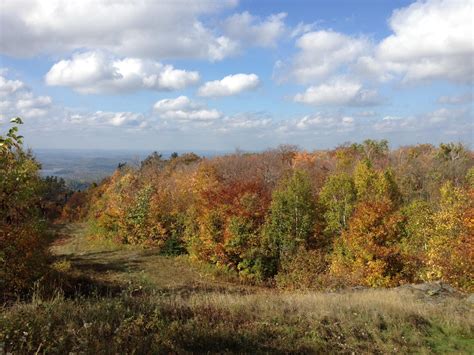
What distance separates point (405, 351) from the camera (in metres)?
8.63

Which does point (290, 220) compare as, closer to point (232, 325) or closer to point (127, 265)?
point (127, 265)

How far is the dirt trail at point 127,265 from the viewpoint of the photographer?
29.6 metres

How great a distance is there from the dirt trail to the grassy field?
1675cm

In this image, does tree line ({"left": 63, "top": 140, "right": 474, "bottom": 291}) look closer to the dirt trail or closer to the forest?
Result: the forest

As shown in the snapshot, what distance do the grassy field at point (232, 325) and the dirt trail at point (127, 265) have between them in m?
16.7

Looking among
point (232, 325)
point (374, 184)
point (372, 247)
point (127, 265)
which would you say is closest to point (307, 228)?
point (372, 247)

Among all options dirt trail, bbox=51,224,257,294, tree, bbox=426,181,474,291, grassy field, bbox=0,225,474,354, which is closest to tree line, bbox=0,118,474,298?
tree, bbox=426,181,474,291

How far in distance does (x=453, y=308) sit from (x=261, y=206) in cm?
2781

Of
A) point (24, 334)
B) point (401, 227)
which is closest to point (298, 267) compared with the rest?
point (401, 227)

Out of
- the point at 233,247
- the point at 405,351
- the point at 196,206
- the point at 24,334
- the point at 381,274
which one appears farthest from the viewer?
the point at 196,206

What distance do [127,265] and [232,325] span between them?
29.7 metres

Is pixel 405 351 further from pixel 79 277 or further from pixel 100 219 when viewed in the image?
pixel 100 219

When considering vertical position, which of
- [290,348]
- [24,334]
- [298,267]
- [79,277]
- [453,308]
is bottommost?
[298,267]

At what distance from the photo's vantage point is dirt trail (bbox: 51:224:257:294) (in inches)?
1166
